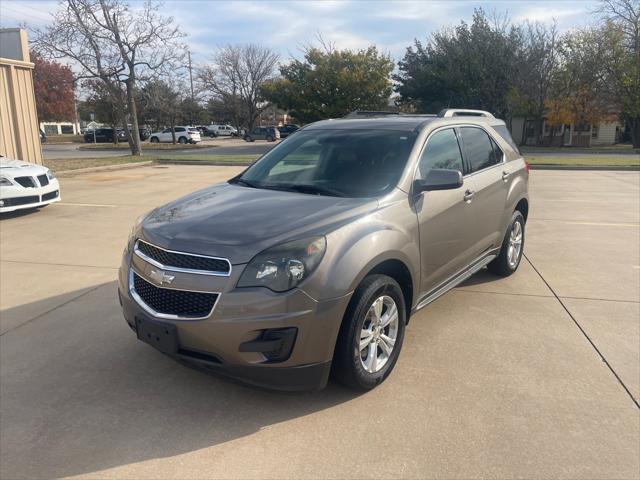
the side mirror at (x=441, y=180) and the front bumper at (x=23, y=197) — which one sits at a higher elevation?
the side mirror at (x=441, y=180)

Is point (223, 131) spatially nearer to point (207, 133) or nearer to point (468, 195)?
point (207, 133)

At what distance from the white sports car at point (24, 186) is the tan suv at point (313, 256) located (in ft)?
20.4

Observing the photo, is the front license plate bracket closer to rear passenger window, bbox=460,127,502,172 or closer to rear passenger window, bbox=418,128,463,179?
rear passenger window, bbox=418,128,463,179

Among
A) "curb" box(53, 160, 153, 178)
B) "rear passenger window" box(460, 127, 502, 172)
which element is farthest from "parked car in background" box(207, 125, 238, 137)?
"rear passenger window" box(460, 127, 502, 172)

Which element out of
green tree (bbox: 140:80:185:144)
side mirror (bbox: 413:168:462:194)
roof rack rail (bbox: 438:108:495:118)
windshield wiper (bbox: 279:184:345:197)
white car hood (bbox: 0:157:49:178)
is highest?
green tree (bbox: 140:80:185:144)

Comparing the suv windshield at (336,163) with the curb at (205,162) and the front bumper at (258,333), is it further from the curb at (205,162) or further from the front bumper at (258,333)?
the curb at (205,162)

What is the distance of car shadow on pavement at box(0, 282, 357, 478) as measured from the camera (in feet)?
9.44

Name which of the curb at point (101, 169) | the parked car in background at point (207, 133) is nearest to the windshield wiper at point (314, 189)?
the curb at point (101, 169)

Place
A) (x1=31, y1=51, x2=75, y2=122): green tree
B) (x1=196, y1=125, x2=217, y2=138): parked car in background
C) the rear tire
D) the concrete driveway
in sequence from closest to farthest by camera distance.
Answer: the concrete driveway
the rear tire
(x1=31, y1=51, x2=75, y2=122): green tree
(x1=196, y1=125, x2=217, y2=138): parked car in background

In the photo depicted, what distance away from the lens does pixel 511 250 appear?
19.2 feet

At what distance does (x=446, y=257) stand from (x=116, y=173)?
16.3m

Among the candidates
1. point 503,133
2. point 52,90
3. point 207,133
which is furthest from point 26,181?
point 207,133

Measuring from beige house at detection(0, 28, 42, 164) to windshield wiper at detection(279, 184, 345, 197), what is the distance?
13.0m

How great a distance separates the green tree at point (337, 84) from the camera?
3691 cm
